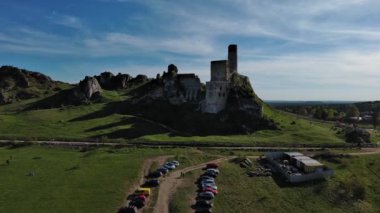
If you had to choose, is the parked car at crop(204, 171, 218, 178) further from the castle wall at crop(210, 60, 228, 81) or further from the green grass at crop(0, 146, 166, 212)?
the castle wall at crop(210, 60, 228, 81)

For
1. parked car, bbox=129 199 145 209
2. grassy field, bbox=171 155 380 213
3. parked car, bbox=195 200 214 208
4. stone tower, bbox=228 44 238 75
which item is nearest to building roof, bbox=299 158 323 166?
grassy field, bbox=171 155 380 213

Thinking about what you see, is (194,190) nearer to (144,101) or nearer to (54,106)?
(144,101)

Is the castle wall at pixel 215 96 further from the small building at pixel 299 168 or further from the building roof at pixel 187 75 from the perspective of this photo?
the small building at pixel 299 168

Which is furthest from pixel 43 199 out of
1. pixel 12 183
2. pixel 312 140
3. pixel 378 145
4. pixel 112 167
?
pixel 378 145

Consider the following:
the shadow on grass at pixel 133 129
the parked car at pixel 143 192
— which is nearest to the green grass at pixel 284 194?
the parked car at pixel 143 192

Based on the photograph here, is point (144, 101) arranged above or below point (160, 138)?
above

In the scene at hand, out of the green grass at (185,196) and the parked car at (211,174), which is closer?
the green grass at (185,196)
